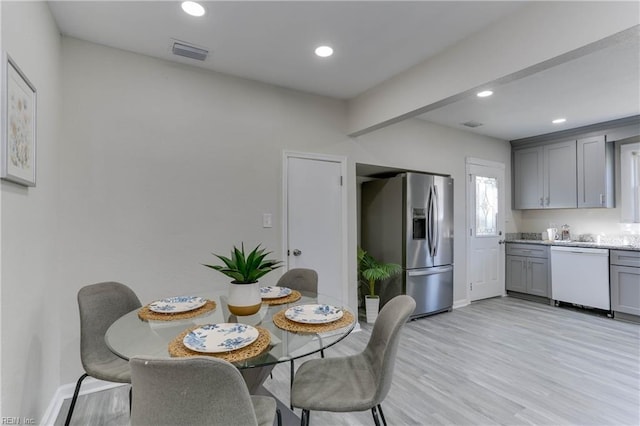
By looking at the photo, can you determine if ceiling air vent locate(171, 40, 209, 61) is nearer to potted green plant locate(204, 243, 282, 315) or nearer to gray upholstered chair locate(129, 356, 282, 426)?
potted green plant locate(204, 243, 282, 315)

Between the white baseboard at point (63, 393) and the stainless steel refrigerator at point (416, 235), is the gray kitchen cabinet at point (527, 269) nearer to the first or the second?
the stainless steel refrigerator at point (416, 235)

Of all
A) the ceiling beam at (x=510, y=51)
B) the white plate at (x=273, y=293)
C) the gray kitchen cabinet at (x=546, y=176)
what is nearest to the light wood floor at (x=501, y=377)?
the white plate at (x=273, y=293)

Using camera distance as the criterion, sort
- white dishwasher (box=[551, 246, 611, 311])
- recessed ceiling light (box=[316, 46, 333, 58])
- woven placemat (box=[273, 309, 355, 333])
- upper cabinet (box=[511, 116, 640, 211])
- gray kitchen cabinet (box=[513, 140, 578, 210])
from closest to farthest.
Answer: woven placemat (box=[273, 309, 355, 333]) < recessed ceiling light (box=[316, 46, 333, 58]) < white dishwasher (box=[551, 246, 611, 311]) < upper cabinet (box=[511, 116, 640, 211]) < gray kitchen cabinet (box=[513, 140, 578, 210])

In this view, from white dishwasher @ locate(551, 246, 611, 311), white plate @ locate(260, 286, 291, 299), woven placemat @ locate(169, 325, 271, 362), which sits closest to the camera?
woven placemat @ locate(169, 325, 271, 362)

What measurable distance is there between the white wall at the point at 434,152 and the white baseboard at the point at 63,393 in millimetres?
2957

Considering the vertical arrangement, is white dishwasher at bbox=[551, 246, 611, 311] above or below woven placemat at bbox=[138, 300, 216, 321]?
below

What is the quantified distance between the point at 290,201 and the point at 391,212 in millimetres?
1476

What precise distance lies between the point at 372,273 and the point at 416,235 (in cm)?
79

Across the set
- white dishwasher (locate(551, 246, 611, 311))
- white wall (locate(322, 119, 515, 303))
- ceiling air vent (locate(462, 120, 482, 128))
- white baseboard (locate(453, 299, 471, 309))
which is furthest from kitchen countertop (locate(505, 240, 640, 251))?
ceiling air vent (locate(462, 120, 482, 128))

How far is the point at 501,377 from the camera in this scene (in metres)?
2.47

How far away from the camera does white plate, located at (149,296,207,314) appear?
170cm

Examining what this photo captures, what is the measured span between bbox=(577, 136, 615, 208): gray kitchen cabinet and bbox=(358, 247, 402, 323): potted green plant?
3.02m

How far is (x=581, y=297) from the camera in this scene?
4219 millimetres

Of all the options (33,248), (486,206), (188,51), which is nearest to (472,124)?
(486,206)
